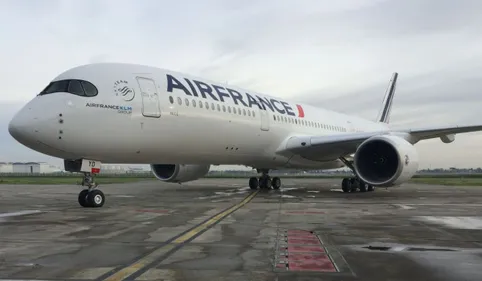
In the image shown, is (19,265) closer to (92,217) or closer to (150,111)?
(92,217)

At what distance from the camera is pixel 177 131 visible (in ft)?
40.5

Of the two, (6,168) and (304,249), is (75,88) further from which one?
(6,168)

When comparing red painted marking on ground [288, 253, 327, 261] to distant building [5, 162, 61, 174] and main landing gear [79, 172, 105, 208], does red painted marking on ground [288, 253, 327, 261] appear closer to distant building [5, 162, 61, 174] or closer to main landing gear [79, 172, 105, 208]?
main landing gear [79, 172, 105, 208]

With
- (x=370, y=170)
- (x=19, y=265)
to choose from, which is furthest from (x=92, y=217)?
(x=370, y=170)

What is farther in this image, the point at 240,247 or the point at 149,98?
the point at 149,98

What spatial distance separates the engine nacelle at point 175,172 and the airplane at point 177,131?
0.04 m

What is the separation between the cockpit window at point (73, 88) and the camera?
10516 millimetres

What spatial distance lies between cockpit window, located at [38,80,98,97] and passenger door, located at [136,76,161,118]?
1287 millimetres

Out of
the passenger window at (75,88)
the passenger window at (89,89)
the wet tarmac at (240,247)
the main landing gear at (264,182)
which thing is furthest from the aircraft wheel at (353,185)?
the passenger window at (75,88)

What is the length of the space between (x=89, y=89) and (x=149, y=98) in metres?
1.58

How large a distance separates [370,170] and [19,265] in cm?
1242

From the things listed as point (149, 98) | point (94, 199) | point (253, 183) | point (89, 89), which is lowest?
point (253, 183)

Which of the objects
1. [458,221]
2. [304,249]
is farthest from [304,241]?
[458,221]

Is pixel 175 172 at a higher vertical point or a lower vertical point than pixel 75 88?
lower
